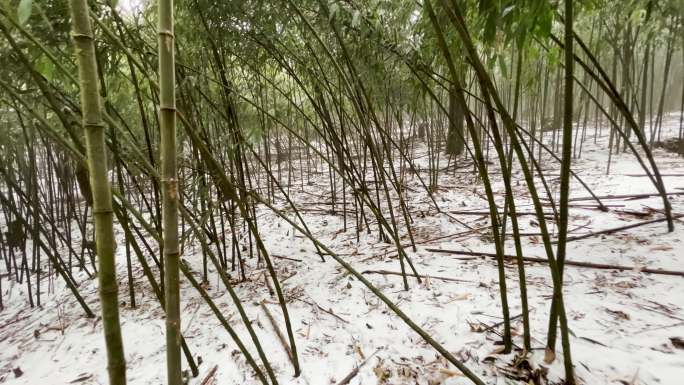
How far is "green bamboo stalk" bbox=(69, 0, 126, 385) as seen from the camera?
14.1 inches

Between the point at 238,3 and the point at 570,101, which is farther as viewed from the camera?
the point at 238,3

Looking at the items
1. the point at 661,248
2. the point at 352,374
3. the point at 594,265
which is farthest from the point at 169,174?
the point at 661,248

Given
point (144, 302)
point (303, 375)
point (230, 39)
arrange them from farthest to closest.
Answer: point (144, 302) < point (230, 39) < point (303, 375)

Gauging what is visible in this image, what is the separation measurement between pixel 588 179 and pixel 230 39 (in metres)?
3.45

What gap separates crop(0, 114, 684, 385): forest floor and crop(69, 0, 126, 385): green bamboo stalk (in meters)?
0.96

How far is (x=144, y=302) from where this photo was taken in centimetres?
198

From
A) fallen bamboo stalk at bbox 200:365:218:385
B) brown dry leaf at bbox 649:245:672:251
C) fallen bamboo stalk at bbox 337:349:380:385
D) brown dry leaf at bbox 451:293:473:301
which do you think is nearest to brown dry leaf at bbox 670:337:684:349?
brown dry leaf at bbox 451:293:473:301

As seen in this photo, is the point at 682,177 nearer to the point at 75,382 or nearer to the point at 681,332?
the point at 681,332

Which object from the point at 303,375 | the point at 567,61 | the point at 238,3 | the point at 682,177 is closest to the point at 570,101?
the point at 567,61

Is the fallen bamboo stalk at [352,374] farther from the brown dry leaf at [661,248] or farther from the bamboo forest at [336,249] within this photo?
the brown dry leaf at [661,248]

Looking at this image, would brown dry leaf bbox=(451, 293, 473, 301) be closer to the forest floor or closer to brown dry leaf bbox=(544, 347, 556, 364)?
the forest floor

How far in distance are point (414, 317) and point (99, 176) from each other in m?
1.35

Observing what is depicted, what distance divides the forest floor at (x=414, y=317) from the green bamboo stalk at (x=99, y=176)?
957 millimetres

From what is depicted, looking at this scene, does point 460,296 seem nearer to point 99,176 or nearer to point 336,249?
point 336,249
